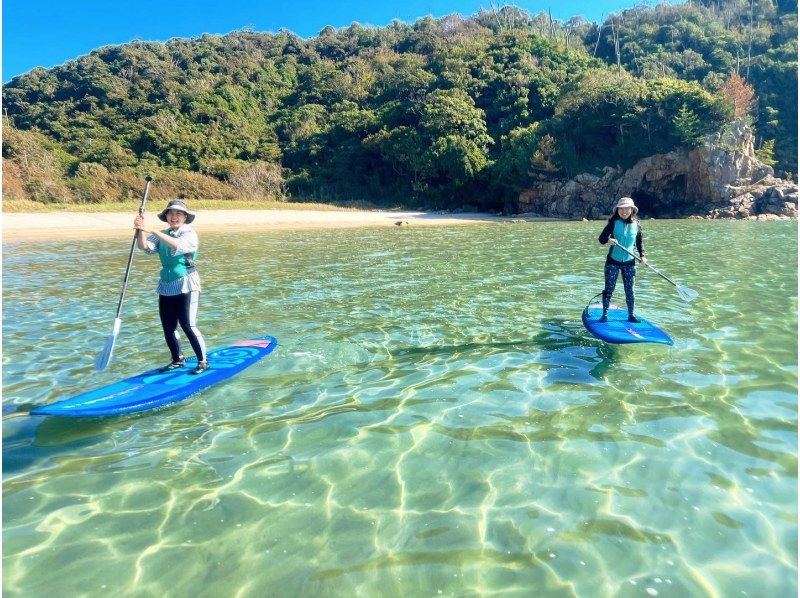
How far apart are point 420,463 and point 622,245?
4.64 m

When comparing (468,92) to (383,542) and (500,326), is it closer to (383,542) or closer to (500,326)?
(500,326)

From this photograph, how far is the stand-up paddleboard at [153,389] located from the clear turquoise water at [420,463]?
17cm

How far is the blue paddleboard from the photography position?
5973mm

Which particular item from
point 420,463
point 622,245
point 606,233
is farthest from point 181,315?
point 622,245

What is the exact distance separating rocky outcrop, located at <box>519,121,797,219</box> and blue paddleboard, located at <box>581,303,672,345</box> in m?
35.0

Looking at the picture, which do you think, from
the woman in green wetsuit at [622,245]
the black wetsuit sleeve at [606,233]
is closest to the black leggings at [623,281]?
the woman in green wetsuit at [622,245]

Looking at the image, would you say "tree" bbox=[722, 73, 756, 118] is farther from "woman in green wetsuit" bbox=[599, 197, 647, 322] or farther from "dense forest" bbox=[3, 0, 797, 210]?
"woman in green wetsuit" bbox=[599, 197, 647, 322]

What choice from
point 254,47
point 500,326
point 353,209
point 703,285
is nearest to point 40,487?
point 500,326

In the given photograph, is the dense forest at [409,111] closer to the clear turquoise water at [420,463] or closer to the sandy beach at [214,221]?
the sandy beach at [214,221]

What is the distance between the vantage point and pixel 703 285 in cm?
1033

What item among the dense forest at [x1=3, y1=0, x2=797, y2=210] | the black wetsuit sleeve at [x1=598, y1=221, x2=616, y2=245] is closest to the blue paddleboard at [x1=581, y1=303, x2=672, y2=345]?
the black wetsuit sleeve at [x1=598, y1=221, x2=616, y2=245]

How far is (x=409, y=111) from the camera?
50312mm

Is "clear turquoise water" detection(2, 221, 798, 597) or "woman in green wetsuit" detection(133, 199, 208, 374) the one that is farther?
"woman in green wetsuit" detection(133, 199, 208, 374)

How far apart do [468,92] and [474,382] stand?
52.6m
